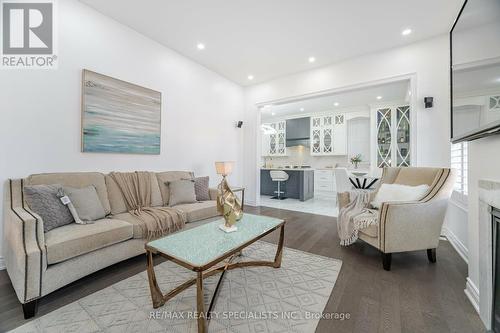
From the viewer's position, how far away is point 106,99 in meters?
2.67

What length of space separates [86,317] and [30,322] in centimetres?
33

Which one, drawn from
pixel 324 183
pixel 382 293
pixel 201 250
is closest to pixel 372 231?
pixel 382 293

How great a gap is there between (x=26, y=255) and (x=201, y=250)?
115cm

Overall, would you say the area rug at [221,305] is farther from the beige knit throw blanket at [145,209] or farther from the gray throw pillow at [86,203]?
the gray throw pillow at [86,203]

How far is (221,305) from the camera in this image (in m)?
1.51

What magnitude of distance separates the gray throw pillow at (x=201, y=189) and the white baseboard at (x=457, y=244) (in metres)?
3.26

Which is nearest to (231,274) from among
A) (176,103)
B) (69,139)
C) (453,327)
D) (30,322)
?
(30,322)

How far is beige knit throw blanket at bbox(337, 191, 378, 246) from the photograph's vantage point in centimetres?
223

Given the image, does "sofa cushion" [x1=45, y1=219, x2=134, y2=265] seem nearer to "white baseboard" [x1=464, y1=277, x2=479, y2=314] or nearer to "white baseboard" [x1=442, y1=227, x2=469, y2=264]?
"white baseboard" [x1=464, y1=277, x2=479, y2=314]

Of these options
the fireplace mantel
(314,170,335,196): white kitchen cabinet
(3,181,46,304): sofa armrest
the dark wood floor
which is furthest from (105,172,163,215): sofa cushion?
(314,170,335,196): white kitchen cabinet

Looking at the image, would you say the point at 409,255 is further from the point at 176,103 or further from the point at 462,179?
the point at 176,103

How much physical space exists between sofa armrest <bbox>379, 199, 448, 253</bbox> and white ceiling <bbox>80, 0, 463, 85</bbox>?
238 centimetres

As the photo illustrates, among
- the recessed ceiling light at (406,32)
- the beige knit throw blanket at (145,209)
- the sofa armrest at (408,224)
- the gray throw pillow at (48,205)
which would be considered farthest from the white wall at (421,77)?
the gray throw pillow at (48,205)

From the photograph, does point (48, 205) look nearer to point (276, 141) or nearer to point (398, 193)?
point (398, 193)
